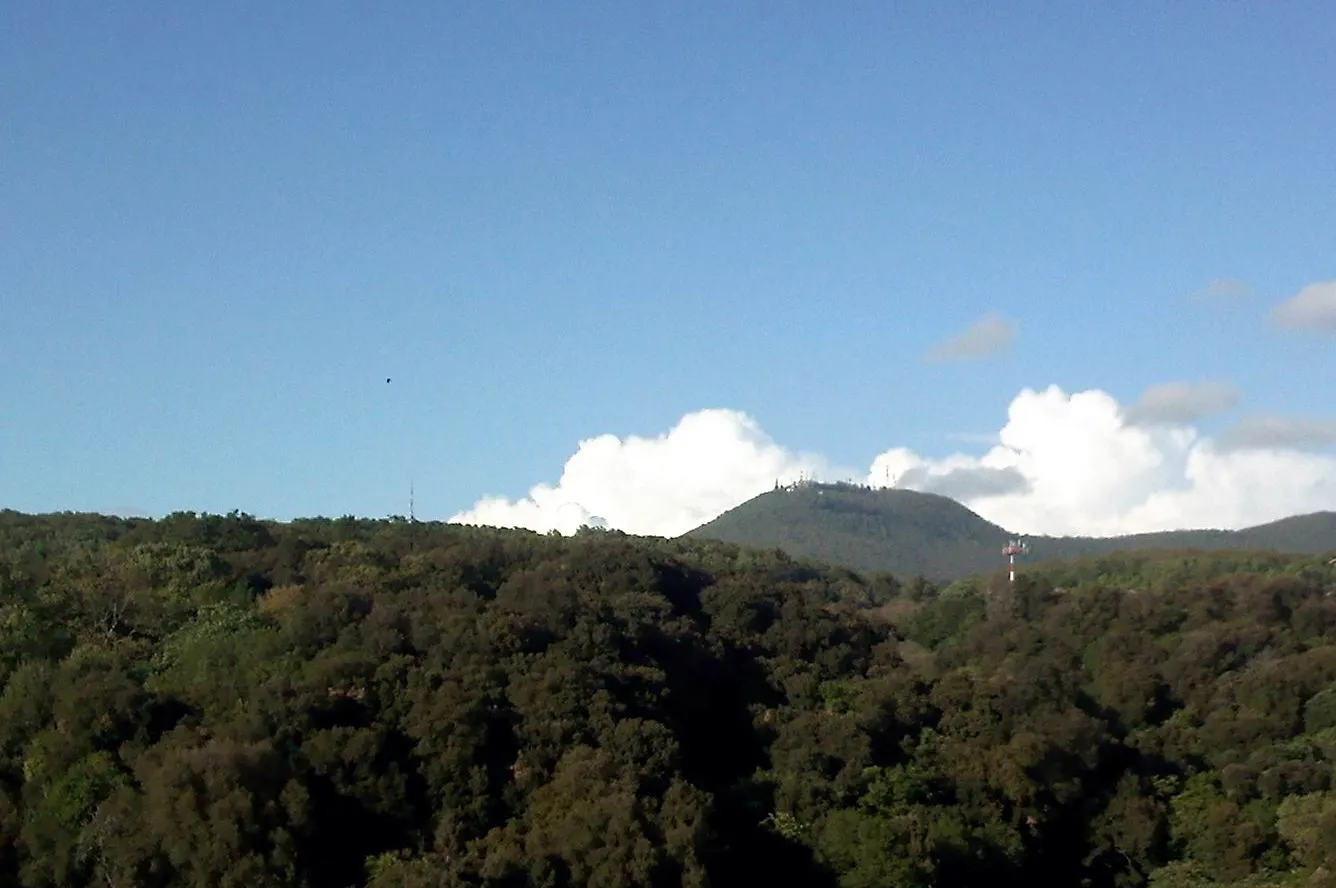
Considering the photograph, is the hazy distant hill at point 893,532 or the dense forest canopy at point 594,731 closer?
the dense forest canopy at point 594,731

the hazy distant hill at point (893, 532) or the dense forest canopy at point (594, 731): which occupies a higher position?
the hazy distant hill at point (893, 532)

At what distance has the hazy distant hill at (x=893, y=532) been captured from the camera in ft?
415

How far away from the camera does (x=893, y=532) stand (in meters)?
155

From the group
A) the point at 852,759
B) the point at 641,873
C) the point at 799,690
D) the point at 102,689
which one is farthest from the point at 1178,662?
the point at 102,689

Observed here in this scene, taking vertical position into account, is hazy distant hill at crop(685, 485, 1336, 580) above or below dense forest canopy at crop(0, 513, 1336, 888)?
above

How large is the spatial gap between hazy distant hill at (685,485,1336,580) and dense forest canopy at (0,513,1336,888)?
7198cm

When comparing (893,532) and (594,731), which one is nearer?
(594,731)

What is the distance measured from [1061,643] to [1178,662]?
5189 mm

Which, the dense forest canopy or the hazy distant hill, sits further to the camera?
the hazy distant hill

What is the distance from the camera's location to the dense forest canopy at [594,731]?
2953 centimetres

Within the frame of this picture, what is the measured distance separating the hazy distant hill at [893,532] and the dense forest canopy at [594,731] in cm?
7198

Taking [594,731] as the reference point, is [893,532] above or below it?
above

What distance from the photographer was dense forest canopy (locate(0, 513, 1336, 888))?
29531mm

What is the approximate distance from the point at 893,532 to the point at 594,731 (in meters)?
122
